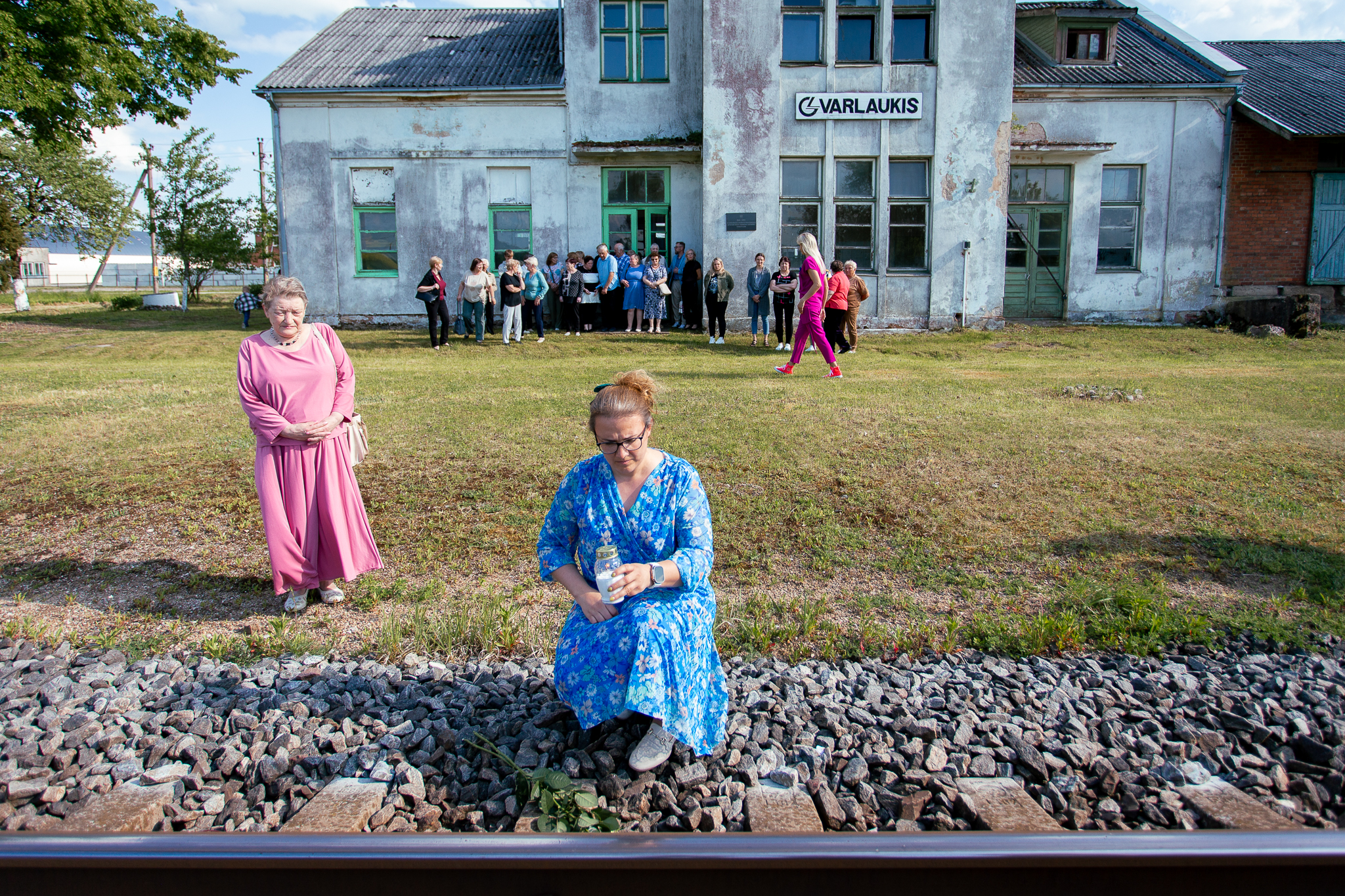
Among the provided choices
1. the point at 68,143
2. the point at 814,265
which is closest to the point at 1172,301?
the point at 814,265

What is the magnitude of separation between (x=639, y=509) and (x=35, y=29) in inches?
892

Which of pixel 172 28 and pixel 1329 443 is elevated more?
pixel 172 28

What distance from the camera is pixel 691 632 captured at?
10.6 ft

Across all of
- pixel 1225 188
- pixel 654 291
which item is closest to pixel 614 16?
pixel 654 291

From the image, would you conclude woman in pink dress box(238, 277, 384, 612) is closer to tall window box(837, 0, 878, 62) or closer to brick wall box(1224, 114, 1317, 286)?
tall window box(837, 0, 878, 62)

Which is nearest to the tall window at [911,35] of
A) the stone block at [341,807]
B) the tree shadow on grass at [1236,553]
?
the tree shadow on grass at [1236,553]

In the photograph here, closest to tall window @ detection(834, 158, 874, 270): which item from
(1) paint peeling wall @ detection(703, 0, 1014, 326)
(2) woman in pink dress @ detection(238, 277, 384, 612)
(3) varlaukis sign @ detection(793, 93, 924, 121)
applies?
(1) paint peeling wall @ detection(703, 0, 1014, 326)

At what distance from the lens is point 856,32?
61.6 ft

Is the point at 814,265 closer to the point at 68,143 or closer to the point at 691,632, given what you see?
the point at 691,632

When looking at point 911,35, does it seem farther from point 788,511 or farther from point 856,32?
point 788,511

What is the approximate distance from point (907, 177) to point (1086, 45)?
614cm

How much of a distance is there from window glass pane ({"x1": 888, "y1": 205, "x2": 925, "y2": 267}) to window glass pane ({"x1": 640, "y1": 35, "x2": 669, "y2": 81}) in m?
6.26

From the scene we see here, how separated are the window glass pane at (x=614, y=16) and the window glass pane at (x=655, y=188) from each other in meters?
3.32

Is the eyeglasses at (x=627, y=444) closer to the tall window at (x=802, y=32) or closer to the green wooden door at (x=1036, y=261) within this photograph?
the tall window at (x=802, y=32)
